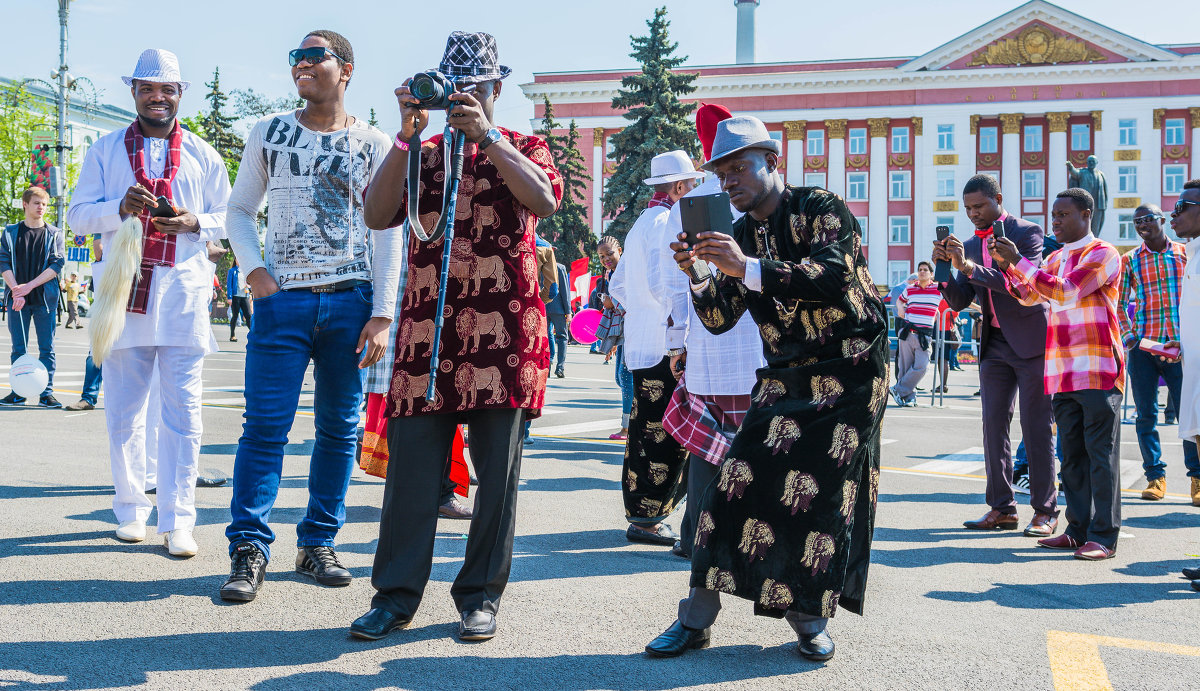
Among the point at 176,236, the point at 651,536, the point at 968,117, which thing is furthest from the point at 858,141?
the point at 176,236

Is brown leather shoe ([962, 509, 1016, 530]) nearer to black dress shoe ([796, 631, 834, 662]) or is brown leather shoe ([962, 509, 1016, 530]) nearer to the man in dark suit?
the man in dark suit

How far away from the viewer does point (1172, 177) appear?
6184 cm

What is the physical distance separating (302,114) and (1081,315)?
13.7 feet

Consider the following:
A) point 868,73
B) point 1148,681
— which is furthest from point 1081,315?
point 868,73

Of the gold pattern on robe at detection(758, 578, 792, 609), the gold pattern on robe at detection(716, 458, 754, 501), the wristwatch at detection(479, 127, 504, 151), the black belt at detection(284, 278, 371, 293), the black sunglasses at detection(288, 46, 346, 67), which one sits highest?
the black sunglasses at detection(288, 46, 346, 67)

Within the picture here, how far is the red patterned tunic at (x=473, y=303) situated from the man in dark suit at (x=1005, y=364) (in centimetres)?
313

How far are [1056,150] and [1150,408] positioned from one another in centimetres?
5982

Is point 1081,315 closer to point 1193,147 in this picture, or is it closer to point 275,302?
point 275,302

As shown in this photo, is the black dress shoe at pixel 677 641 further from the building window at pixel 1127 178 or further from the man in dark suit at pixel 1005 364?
the building window at pixel 1127 178

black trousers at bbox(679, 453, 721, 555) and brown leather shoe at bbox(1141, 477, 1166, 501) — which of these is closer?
black trousers at bbox(679, 453, 721, 555)

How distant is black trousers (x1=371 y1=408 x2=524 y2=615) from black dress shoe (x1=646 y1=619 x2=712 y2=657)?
0.60m

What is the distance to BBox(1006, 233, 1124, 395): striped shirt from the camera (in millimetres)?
5777

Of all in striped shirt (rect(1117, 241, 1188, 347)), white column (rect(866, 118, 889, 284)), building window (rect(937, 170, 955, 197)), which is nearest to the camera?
striped shirt (rect(1117, 241, 1188, 347))

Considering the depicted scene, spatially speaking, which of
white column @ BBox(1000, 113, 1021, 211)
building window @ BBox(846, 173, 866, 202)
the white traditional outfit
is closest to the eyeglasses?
the white traditional outfit
